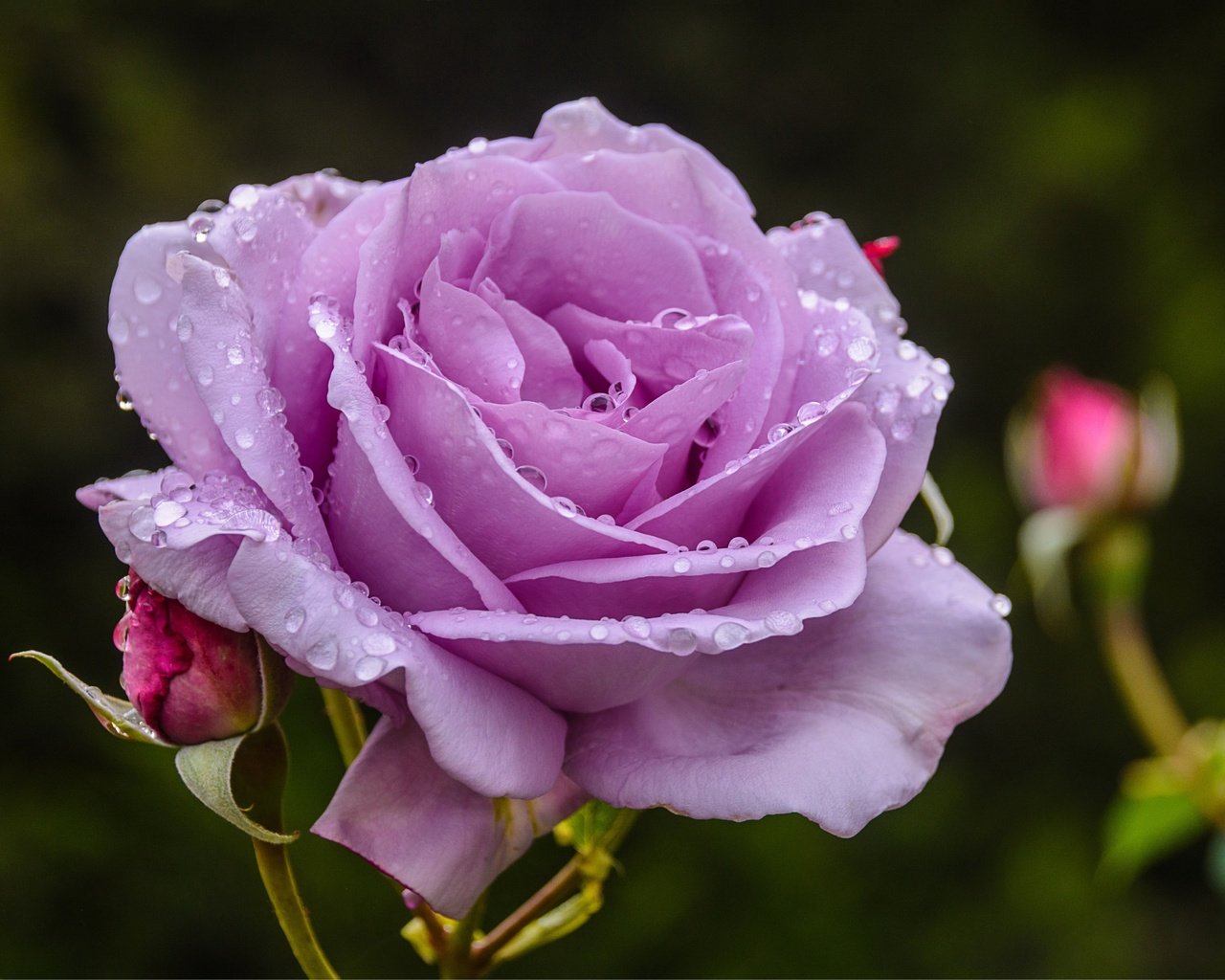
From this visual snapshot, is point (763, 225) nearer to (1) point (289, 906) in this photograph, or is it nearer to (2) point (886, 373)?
(2) point (886, 373)

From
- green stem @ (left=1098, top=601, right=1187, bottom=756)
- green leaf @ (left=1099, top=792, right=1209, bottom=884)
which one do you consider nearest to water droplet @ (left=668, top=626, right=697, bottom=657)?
green leaf @ (left=1099, top=792, right=1209, bottom=884)

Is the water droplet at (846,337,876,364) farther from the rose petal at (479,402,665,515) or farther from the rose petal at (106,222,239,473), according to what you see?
the rose petal at (106,222,239,473)

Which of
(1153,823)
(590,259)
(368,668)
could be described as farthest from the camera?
(1153,823)

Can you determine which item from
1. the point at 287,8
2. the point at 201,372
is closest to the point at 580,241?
the point at 201,372

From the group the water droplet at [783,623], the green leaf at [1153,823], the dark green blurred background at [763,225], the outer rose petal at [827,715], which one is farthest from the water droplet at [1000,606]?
the dark green blurred background at [763,225]

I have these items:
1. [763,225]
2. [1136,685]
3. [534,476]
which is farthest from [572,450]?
[763,225]

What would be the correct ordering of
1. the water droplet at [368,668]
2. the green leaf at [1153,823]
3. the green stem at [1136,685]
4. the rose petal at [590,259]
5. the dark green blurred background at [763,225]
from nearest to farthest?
the water droplet at [368,668] → the rose petal at [590,259] → the green leaf at [1153,823] → the green stem at [1136,685] → the dark green blurred background at [763,225]

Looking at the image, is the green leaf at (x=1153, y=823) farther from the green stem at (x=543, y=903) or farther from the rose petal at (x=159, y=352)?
the rose petal at (x=159, y=352)
